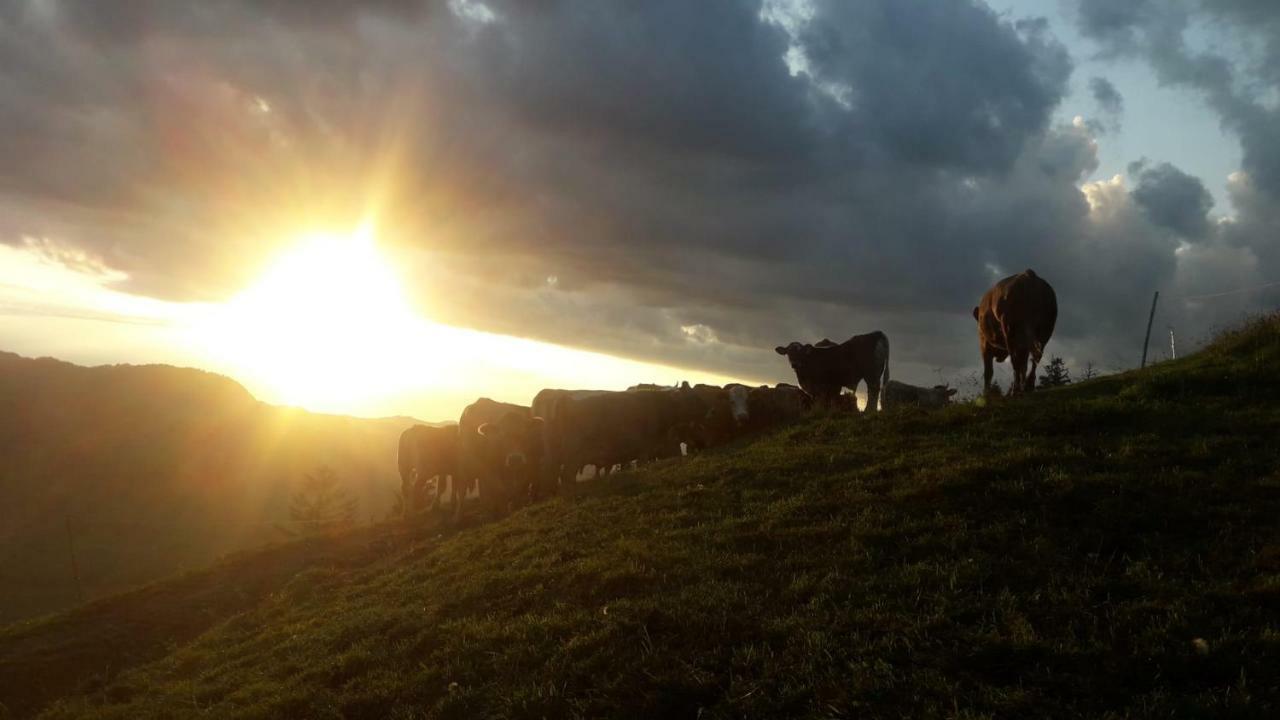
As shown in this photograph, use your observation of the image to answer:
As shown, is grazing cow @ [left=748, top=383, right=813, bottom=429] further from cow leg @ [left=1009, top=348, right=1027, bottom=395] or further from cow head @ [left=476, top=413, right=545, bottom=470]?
cow leg @ [left=1009, top=348, right=1027, bottom=395]

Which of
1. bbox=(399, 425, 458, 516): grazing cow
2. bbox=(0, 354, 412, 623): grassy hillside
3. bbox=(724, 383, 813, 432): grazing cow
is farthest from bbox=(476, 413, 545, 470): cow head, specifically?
bbox=(0, 354, 412, 623): grassy hillside

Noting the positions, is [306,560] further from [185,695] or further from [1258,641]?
[1258,641]

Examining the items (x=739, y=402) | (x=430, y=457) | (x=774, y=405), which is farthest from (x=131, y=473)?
(x=774, y=405)

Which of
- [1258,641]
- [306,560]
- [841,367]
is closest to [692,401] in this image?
[841,367]

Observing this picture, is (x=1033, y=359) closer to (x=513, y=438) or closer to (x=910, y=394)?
(x=910, y=394)

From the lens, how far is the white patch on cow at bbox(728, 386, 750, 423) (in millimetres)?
27000

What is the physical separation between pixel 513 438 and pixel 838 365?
443 inches

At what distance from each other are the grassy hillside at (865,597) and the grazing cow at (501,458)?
9544 mm

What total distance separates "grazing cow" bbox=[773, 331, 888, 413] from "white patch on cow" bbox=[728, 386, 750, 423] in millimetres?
1908

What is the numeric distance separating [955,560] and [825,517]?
265 centimetres

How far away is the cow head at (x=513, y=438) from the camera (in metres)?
26.6

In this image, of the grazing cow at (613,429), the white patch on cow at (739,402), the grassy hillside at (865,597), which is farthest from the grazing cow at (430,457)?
the grassy hillside at (865,597)

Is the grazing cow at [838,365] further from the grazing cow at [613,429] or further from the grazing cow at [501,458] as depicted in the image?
the grazing cow at [501,458]

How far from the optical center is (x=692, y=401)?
94.6 ft
